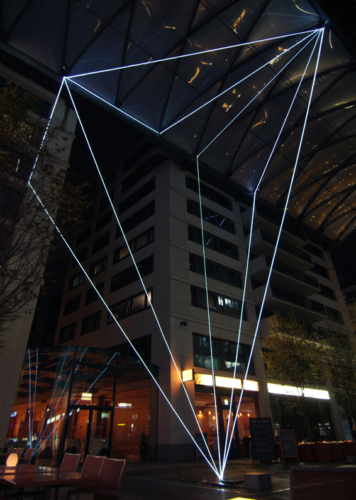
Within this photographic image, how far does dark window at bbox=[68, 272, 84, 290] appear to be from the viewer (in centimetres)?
3290

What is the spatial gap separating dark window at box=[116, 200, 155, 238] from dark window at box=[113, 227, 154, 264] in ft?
4.72

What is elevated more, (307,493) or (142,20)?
(142,20)

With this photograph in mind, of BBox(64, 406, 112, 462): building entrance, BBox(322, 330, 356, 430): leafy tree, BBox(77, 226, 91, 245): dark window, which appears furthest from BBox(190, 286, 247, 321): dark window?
BBox(77, 226, 91, 245): dark window

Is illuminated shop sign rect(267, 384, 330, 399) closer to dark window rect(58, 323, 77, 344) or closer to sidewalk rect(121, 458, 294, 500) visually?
sidewalk rect(121, 458, 294, 500)

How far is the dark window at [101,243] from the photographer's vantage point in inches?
1234

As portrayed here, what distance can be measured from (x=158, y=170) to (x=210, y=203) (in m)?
5.54

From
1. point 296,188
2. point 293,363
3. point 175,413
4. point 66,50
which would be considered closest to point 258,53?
point 66,50

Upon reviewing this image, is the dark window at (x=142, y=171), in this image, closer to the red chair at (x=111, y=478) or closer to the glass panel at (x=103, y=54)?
the glass panel at (x=103, y=54)

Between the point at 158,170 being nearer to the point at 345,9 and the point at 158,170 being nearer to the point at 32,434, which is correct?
the point at 345,9

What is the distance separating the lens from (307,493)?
2527 millimetres

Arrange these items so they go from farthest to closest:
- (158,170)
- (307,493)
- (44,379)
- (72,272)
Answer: (72,272), (158,170), (44,379), (307,493)

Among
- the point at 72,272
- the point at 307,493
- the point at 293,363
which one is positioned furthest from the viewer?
the point at 72,272

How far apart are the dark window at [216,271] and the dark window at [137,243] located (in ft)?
12.8

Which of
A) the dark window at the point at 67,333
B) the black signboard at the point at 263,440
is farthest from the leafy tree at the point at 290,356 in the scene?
the dark window at the point at 67,333
